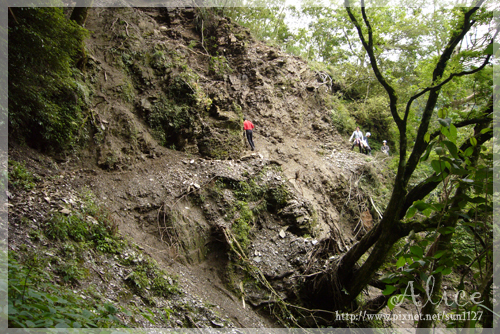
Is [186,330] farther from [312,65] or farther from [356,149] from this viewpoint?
[312,65]

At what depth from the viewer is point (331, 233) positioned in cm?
780

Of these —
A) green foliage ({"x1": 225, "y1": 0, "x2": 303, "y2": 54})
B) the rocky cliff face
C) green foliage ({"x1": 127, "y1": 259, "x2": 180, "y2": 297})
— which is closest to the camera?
green foliage ({"x1": 127, "y1": 259, "x2": 180, "y2": 297})

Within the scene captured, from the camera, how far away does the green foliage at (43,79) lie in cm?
484

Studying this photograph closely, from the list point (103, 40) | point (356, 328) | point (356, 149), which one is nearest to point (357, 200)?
point (356, 149)

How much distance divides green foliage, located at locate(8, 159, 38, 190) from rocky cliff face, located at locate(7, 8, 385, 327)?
51cm

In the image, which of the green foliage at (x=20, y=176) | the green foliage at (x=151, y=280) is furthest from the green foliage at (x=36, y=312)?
the green foliage at (x=20, y=176)

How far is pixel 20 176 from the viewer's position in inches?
204

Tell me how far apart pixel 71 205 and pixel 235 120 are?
630cm

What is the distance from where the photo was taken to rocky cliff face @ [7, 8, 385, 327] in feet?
23.7

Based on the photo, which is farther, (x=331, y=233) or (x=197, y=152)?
(x=197, y=152)

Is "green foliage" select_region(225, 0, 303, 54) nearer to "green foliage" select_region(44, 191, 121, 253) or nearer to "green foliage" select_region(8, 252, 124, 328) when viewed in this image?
"green foliage" select_region(44, 191, 121, 253)

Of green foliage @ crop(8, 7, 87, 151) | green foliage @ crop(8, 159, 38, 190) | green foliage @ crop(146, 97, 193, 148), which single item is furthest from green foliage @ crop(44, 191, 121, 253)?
green foliage @ crop(146, 97, 193, 148)

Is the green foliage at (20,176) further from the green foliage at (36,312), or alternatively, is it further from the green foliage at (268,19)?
the green foliage at (268,19)

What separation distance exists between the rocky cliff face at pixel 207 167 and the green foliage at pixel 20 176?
20.1 inches
